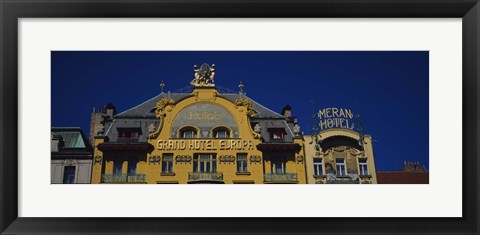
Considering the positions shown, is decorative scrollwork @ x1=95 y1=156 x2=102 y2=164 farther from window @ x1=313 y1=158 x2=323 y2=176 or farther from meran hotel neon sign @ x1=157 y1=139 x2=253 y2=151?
window @ x1=313 y1=158 x2=323 y2=176

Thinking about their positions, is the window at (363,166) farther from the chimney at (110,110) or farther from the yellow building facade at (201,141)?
the chimney at (110,110)

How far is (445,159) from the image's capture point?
775 cm

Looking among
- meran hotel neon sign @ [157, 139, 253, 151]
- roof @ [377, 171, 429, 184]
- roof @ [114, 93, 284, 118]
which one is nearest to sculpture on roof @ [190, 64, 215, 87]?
roof @ [114, 93, 284, 118]

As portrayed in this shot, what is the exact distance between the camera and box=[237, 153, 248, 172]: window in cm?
899

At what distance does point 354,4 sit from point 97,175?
13.6ft

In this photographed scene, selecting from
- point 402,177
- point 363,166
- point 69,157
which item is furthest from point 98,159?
point 402,177

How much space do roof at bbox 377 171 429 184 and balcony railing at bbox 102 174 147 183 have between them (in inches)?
126

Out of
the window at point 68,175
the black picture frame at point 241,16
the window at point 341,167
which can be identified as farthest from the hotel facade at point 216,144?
the black picture frame at point 241,16

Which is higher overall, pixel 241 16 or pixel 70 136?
pixel 241 16

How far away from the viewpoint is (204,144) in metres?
9.32

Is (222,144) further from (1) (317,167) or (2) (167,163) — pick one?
(1) (317,167)

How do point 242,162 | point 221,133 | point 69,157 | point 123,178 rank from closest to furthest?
point 69,157, point 123,178, point 242,162, point 221,133

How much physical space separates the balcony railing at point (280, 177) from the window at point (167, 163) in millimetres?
1328

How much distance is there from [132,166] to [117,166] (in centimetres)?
26
